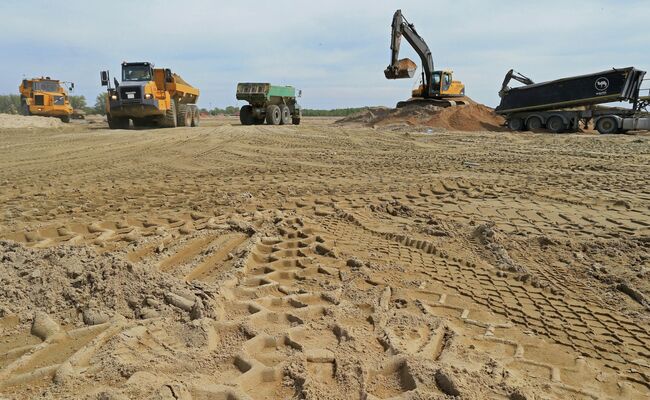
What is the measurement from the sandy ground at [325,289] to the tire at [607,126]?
39.3 feet

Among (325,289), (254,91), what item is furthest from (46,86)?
(325,289)

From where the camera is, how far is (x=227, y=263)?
12.7ft

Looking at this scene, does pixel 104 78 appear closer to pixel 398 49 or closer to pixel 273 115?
pixel 273 115

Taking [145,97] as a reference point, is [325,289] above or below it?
below

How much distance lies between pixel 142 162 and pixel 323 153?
13.7 ft

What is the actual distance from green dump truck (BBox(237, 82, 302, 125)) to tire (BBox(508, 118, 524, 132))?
37.1 ft

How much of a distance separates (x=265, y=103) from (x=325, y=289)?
20535 millimetres

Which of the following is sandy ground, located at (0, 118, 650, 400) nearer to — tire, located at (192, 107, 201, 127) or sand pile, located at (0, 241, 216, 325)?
sand pile, located at (0, 241, 216, 325)

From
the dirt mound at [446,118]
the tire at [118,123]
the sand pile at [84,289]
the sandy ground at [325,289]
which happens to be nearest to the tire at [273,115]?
the dirt mound at [446,118]

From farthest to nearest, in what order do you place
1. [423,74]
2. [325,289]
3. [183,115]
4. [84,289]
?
[423,74] → [183,115] → [325,289] → [84,289]

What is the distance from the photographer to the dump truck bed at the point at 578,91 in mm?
17391

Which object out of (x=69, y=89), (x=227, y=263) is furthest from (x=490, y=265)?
(x=69, y=89)

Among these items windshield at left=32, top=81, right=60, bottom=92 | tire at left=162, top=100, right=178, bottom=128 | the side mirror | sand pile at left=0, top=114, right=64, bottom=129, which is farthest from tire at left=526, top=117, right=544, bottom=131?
windshield at left=32, top=81, right=60, bottom=92

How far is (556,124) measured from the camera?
19047mm
